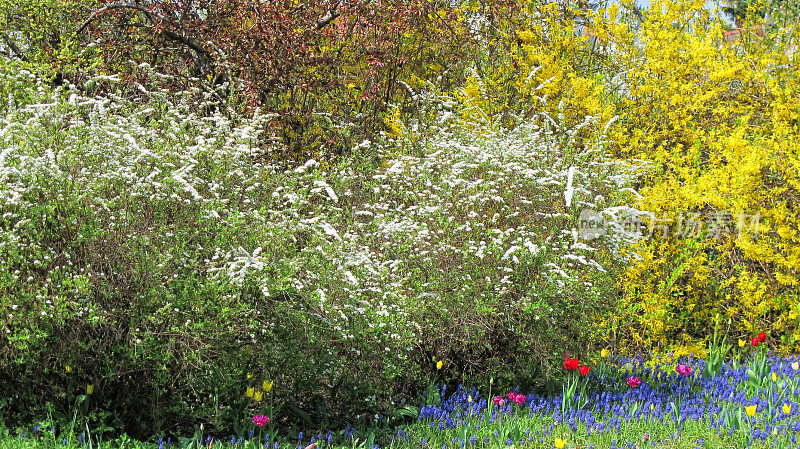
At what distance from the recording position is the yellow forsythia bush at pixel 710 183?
15.2ft

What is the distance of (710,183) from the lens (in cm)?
451

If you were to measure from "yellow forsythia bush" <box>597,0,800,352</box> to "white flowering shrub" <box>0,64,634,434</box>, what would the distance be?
971mm

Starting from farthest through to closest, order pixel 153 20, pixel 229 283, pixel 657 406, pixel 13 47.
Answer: pixel 153 20, pixel 13 47, pixel 657 406, pixel 229 283

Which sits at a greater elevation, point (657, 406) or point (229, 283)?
point (229, 283)

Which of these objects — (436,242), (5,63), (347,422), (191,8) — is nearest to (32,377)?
(347,422)

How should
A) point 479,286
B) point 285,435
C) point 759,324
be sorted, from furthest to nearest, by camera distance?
point 759,324 < point 479,286 < point 285,435

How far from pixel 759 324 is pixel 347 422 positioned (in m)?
3.27

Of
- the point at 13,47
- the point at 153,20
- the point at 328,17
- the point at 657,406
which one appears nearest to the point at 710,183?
the point at 657,406

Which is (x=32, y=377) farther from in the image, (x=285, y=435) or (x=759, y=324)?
(x=759, y=324)

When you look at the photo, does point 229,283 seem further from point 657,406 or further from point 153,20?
point 153,20

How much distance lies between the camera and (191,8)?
21.1 ft

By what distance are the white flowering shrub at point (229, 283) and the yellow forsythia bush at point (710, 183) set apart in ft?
3.19

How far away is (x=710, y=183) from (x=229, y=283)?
3154mm

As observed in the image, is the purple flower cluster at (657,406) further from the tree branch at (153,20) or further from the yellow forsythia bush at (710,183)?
the tree branch at (153,20)
